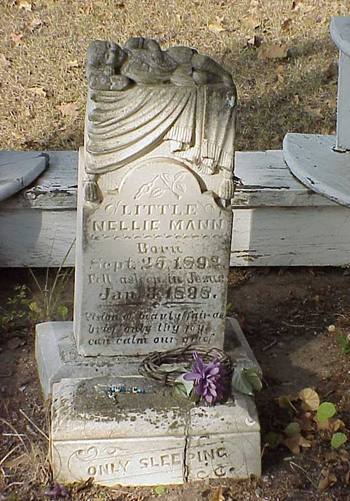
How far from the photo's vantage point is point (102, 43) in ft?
11.7

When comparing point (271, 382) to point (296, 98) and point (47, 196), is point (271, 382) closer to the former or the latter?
point (47, 196)

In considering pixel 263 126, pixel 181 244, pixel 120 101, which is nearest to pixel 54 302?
pixel 181 244

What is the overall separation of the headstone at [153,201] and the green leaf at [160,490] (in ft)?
1.82

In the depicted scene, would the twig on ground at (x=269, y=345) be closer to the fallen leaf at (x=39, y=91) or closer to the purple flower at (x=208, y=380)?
the purple flower at (x=208, y=380)

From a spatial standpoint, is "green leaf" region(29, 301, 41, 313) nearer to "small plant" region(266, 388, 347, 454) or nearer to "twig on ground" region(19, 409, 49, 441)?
"twig on ground" region(19, 409, 49, 441)

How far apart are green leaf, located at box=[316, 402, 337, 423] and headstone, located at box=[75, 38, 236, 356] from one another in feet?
1.50

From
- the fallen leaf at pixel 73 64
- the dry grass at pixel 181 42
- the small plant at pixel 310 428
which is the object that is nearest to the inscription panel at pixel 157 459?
the small plant at pixel 310 428

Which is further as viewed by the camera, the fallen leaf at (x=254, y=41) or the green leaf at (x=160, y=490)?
the fallen leaf at (x=254, y=41)

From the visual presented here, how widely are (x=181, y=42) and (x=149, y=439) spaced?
14.4ft

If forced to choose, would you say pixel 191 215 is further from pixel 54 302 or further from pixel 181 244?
pixel 54 302

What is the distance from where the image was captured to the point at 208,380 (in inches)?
142

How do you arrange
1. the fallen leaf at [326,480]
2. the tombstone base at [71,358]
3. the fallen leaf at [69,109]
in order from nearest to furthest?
the fallen leaf at [326,480] → the tombstone base at [71,358] → the fallen leaf at [69,109]

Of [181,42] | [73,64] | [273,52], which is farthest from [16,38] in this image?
[273,52]

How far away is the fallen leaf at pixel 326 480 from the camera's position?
364 cm
